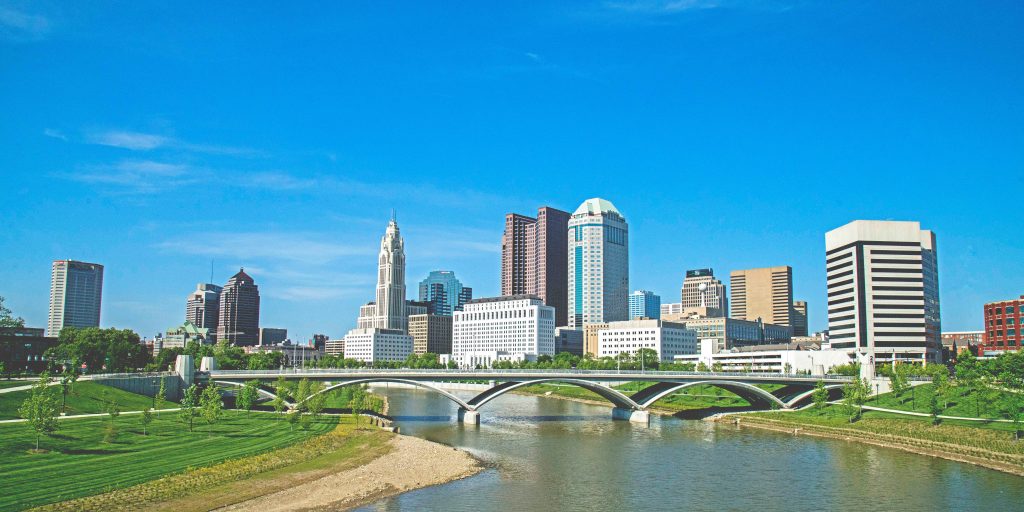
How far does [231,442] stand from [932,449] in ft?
205

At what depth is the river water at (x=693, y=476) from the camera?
51.1m

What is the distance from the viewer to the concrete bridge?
10450 centimetres

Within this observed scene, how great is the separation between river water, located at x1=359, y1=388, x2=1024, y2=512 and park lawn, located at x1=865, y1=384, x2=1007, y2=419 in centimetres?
1706

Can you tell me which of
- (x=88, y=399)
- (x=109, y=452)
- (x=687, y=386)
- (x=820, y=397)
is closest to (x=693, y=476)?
(x=109, y=452)

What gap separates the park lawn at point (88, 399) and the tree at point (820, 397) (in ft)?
272

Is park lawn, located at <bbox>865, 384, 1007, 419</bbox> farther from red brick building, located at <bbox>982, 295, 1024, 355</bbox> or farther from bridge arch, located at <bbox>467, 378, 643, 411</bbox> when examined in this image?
red brick building, located at <bbox>982, 295, 1024, 355</bbox>

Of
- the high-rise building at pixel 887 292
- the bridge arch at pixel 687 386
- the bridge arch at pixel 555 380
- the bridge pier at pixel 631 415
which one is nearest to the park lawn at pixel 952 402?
the bridge arch at pixel 687 386

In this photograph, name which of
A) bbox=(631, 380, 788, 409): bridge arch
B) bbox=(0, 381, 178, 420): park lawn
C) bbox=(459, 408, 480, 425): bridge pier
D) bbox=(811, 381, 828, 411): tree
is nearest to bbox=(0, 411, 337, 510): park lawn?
bbox=(0, 381, 178, 420): park lawn

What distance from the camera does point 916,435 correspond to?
79750mm

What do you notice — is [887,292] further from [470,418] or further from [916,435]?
[470,418]

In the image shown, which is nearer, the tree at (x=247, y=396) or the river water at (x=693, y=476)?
the river water at (x=693, y=476)

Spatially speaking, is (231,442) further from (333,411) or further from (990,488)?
(990,488)

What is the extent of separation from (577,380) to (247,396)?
41970 mm

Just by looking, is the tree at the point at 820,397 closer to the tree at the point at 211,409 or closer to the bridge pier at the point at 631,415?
the bridge pier at the point at 631,415
